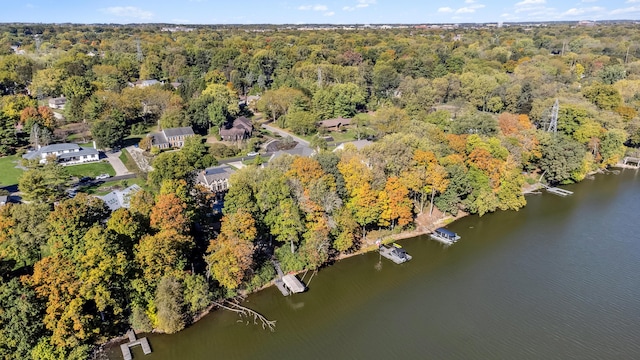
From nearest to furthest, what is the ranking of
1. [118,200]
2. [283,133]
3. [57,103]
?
[118,200] < [283,133] < [57,103]

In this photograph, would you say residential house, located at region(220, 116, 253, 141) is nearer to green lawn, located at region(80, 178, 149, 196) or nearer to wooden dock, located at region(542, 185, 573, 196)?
green lawn, located at region(80, 178, 149, 196)

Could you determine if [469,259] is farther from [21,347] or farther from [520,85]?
[520,85]

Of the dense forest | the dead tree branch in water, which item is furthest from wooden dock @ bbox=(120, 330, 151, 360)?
the dead tree branch in water

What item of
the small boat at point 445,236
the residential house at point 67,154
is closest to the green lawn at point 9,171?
the residential house at point 67,154

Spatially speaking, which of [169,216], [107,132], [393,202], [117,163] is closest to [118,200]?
[169,216]

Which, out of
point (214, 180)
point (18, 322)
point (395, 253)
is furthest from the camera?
point (214, 180)

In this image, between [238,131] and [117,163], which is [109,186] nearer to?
[117,163]
